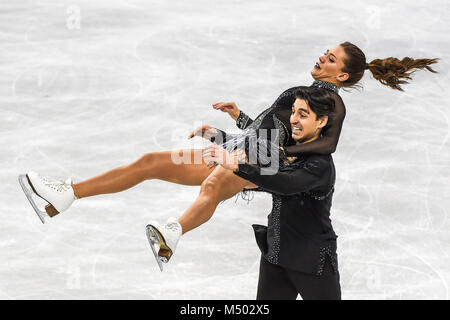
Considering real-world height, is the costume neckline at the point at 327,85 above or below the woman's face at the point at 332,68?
below

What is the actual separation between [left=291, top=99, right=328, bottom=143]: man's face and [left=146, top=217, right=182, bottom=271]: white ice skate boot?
754 mm

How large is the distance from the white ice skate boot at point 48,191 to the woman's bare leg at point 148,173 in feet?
0.22

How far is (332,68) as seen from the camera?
4172 mm

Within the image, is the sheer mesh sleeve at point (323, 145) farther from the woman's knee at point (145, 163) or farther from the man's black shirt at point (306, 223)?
the woman's knee at point (145, 163)

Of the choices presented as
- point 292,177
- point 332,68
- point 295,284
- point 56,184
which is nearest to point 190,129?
point 56,184

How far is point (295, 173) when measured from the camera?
3.54 m

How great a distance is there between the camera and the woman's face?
4.18m

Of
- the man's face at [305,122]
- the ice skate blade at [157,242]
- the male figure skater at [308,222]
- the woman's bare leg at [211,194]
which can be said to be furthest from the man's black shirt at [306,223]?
the ice skate blade at [157,242]

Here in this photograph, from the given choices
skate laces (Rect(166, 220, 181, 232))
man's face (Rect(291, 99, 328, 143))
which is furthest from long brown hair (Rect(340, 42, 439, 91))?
skate laces (Rect(166, 220, 181, 232))

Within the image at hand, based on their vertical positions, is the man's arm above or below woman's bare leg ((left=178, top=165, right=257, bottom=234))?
above

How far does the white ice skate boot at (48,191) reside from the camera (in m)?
4.17

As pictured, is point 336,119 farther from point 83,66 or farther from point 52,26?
point 52,26

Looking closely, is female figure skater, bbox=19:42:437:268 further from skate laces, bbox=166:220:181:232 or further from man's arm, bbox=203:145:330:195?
man's arm, bbox=203:145:330:195

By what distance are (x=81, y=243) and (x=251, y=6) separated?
235 inches
